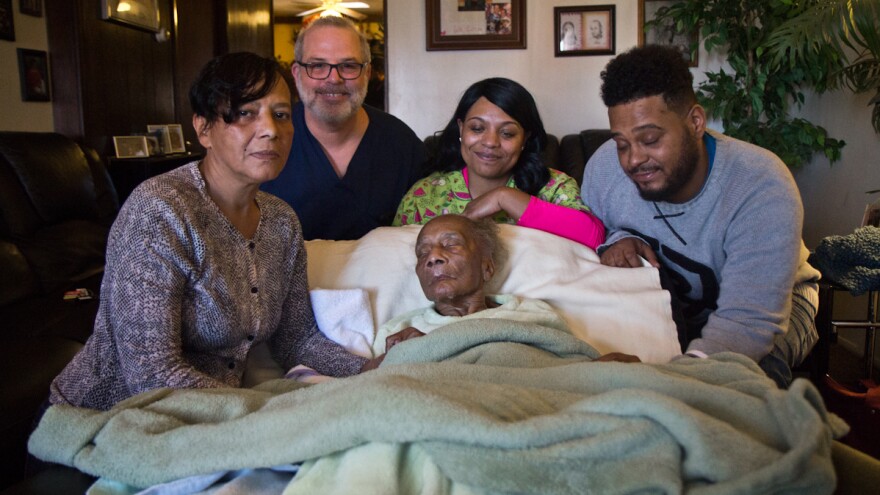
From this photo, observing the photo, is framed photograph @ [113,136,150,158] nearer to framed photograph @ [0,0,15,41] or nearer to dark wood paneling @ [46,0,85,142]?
dark wood paneling @ [46,0,85,142]

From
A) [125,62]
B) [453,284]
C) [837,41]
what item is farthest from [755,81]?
[125,62]

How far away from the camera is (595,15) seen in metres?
4.32

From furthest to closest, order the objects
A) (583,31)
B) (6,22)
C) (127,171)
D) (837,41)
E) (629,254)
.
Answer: (583,31) < (127,171) < (6,22) < (837,41) < (629,254)

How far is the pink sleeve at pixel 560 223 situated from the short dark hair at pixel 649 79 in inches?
14.5

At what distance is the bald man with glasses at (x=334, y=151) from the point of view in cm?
246

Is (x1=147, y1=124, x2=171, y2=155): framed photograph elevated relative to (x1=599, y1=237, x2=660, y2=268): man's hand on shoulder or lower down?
elevated

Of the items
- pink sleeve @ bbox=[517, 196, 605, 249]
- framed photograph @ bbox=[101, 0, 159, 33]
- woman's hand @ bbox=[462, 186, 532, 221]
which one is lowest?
pink sleeve @ bbox=[517, 196, 605, 249]

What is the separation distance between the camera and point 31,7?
363 centimetres

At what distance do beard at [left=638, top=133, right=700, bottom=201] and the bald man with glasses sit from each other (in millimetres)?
1033

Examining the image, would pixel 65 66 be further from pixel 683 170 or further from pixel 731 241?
pixel 731 241

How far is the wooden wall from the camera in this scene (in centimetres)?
388

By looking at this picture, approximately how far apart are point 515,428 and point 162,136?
167 inches

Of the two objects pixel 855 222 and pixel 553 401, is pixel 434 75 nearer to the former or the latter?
pixel 855 222

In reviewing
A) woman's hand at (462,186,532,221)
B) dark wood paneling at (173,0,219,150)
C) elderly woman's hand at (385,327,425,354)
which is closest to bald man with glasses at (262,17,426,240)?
woman's hand at (462,186,532,221)
